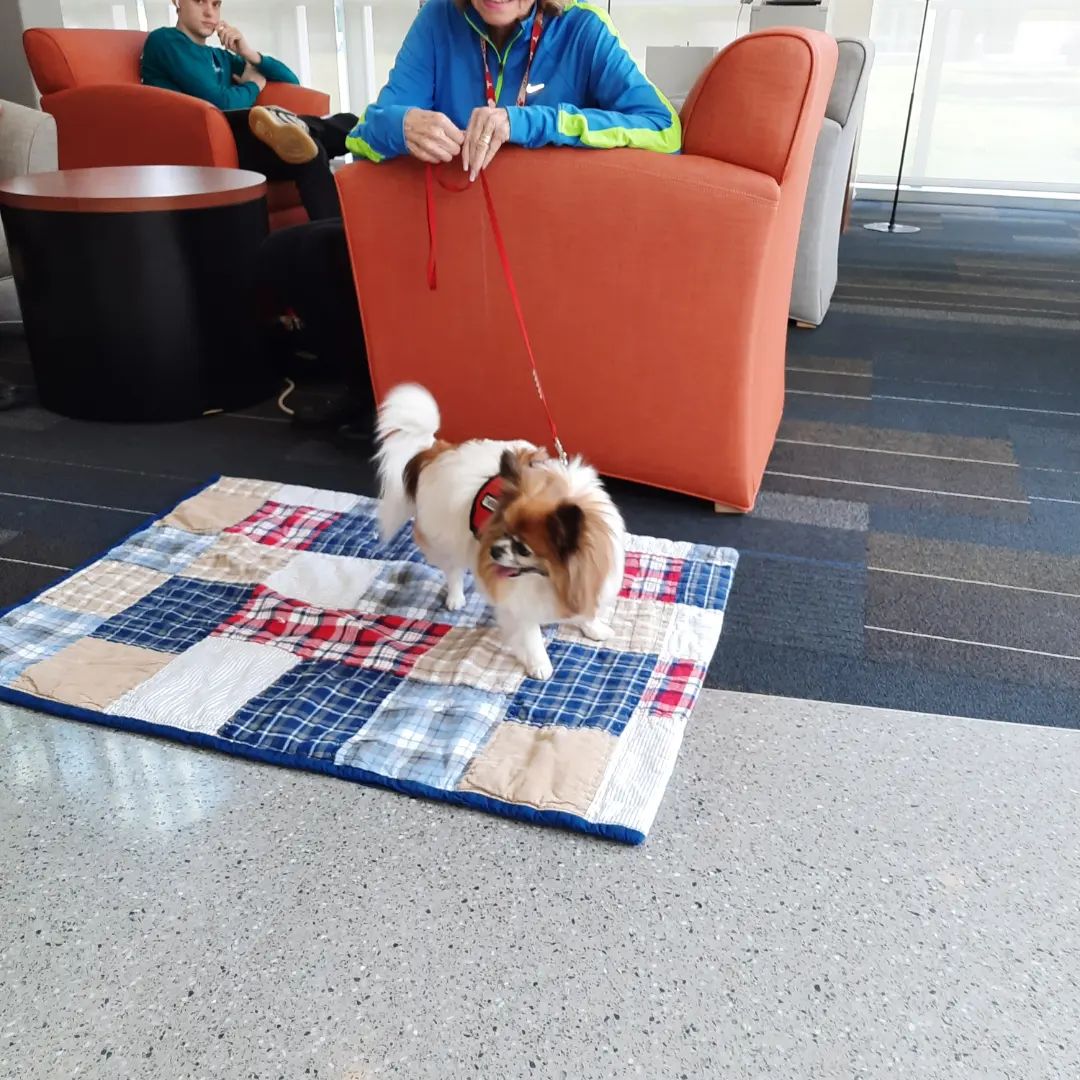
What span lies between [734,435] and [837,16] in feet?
16.6

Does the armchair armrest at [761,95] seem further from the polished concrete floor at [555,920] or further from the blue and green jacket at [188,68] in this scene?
the blue and green jacket at [188,68]

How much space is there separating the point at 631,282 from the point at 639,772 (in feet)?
3.26

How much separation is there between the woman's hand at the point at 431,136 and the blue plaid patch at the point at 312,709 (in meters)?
1.00

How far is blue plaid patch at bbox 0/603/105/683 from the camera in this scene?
163 centimetres

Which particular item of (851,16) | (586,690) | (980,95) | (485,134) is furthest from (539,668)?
(980,95)

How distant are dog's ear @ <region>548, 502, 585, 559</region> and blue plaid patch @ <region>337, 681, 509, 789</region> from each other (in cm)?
31

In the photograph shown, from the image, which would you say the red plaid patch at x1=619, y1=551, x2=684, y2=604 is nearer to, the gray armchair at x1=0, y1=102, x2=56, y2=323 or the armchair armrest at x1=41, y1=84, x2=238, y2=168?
the gray armchair at x1=0, y1=102, x2=56, y2=323

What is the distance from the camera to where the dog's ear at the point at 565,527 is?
1.36 m

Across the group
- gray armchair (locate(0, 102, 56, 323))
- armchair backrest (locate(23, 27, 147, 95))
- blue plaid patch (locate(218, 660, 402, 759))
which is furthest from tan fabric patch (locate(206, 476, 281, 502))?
armchair backrest (locate(23, 27, 147, 95))

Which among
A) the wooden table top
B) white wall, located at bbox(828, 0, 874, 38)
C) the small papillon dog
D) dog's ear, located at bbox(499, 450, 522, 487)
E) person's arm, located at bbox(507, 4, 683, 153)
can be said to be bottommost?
the small papillon dog

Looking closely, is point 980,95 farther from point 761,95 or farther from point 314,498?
point 314,498

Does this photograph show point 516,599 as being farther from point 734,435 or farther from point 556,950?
point 734,435

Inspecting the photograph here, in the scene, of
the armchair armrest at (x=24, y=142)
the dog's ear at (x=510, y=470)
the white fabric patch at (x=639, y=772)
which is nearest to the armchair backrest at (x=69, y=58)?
the armchair armrest at (x=24, y=142)

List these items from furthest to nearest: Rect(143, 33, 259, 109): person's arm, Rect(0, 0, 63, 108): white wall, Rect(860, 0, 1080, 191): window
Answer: Rect(860, 0, 1080, 191): window < Rect(0, 0, 63, 108): white wall < Rect(143, 33, 259, 109): person's arm
